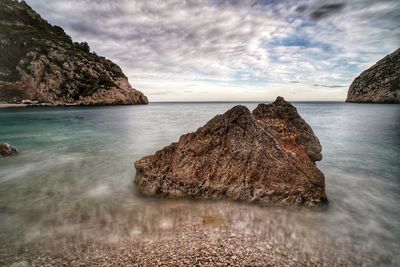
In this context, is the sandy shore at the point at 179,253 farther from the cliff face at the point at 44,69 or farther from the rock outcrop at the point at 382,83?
the rock outcrop at the point at 382,83

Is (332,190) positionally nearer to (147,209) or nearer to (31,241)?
(147,209)

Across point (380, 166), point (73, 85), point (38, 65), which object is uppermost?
point (38, 65)

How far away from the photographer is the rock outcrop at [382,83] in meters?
116

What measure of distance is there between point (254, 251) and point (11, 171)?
12126 millimetres

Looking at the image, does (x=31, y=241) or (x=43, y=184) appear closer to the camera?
(x=31, y=241)

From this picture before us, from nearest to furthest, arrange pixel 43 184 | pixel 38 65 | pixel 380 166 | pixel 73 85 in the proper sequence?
1. pixel 43 184
2. pixel 380 166
3. pixel 38 65
4. pixel 73 85

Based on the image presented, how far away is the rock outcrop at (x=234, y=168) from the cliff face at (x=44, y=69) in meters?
92.4

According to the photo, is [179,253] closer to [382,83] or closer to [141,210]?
[141,210]

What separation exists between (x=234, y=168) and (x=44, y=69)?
9599cm

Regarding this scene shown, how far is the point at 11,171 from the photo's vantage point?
38.4 feet

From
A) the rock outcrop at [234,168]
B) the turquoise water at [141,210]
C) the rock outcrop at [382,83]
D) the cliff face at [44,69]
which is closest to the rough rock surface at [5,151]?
the turquoise water at [141,210]

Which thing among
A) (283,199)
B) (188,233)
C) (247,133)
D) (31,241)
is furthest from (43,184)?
(283,199)

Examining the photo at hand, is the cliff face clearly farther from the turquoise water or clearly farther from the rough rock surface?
the turquoise water

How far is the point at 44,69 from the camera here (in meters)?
83.8
